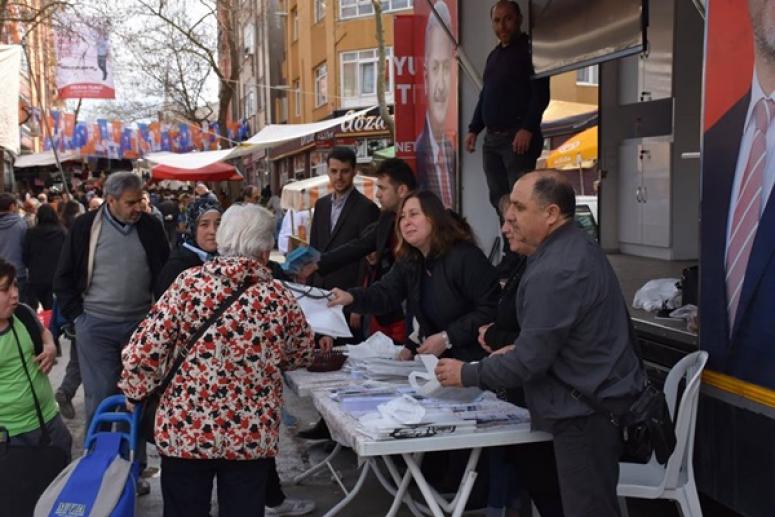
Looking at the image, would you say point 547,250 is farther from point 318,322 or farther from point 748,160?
point 318,322

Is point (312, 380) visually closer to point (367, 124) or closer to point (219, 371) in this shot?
point (219, 371)

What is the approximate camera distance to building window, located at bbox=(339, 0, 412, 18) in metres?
27.0

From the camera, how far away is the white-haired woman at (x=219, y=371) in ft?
9.57

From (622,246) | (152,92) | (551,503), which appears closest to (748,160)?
(551,503)

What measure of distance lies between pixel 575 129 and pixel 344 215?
979cm

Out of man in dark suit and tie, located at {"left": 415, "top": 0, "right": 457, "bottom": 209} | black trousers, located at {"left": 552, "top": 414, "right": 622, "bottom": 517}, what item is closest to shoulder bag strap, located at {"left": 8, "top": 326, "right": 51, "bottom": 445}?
black trousers, located at {"left": 552, "top": 414, "right": 622, "bottom": 517}

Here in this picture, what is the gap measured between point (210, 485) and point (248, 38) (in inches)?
1837

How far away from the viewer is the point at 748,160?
3029 mm

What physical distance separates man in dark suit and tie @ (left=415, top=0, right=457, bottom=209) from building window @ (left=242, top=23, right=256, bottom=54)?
3729 centimetres

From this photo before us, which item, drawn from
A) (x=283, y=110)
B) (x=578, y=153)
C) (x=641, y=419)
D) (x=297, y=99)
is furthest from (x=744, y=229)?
(x=283, y=110)

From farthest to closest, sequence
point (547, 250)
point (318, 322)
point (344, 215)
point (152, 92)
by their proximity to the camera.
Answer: point (152, 92) < point (344, 215) < point (318, 322) < point (547, 250)

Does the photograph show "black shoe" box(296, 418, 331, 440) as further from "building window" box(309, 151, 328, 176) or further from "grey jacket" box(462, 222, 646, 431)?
"building window" box(309, 151, 328, 176)

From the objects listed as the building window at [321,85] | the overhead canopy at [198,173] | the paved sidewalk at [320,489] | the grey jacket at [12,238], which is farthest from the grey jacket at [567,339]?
the building window at [321,85]

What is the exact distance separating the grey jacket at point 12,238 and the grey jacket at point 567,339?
24.0 ft
